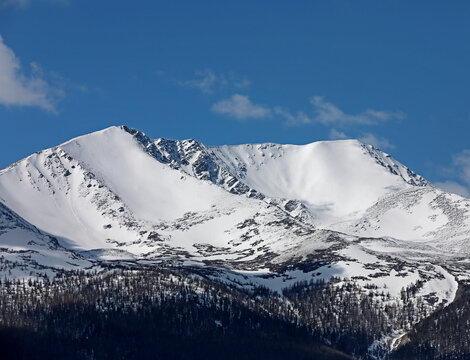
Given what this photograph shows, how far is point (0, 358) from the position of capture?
514ft

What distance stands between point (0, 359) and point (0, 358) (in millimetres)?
1929

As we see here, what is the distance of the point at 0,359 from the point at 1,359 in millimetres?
2051

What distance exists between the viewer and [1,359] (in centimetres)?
15675

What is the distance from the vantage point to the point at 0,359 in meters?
155

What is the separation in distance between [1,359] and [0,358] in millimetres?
244
